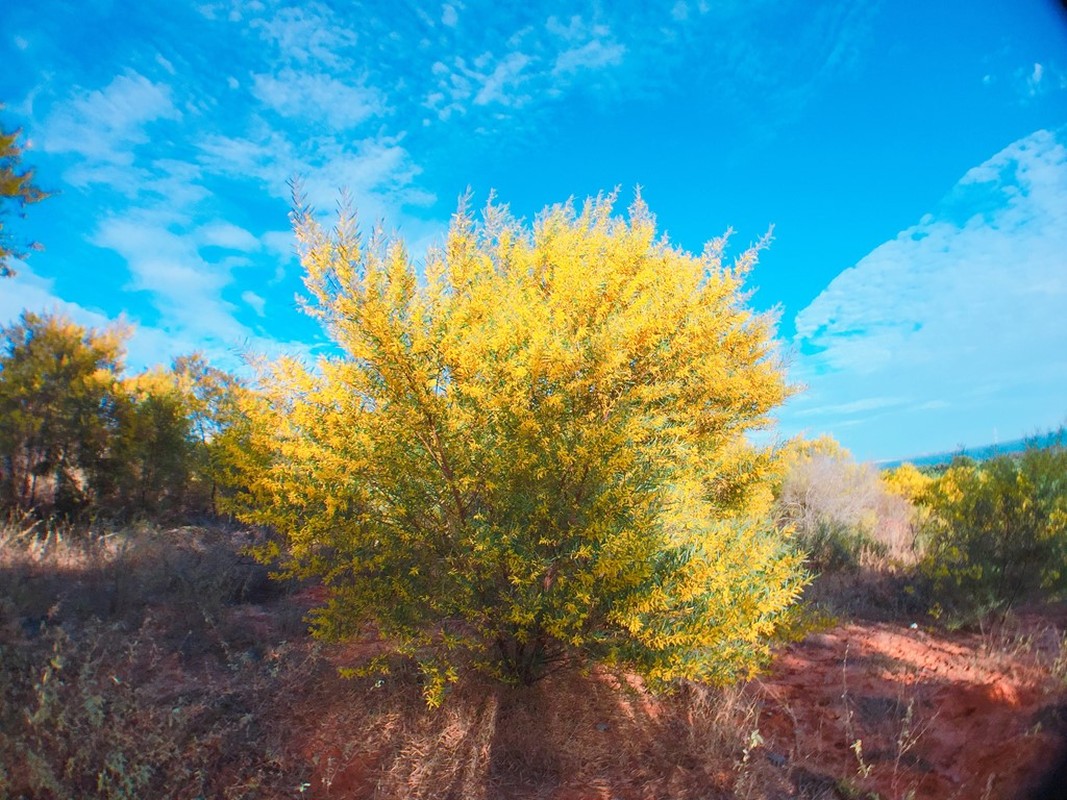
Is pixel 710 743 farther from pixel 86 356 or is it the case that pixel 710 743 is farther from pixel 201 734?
pixel 86 356

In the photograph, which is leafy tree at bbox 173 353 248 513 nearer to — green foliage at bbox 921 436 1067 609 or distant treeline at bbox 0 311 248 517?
distant treeline at bbox 0 311 248 517

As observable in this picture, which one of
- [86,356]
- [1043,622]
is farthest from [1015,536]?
[86,356]

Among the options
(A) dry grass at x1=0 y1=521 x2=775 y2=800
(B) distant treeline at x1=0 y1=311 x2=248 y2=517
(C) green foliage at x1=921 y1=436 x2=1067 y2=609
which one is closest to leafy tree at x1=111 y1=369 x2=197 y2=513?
(B) distant treeline at x1=0 y1=311 x2=248 y2=517

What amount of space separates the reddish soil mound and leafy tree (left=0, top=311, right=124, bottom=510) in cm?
1390

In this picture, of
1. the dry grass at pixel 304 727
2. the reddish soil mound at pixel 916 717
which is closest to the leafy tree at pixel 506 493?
the dry grass at pixel 304 727

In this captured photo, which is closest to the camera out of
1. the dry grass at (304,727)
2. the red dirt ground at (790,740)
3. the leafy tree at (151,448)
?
the dry grass at (304,727)

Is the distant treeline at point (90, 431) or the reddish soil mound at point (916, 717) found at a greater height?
the distant treeline at point (90, 431)

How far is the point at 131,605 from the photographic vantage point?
6.50 meters

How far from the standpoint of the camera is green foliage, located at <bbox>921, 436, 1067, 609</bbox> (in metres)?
7.55

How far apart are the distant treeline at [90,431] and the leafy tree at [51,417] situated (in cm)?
2

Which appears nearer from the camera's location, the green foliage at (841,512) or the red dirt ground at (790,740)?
the red dirt ground at (790,740)

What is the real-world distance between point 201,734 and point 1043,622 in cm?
911

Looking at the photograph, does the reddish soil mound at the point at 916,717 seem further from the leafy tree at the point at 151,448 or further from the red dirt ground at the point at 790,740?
the leafy tree at the point at 151,448

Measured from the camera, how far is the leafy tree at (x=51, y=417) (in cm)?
1187
